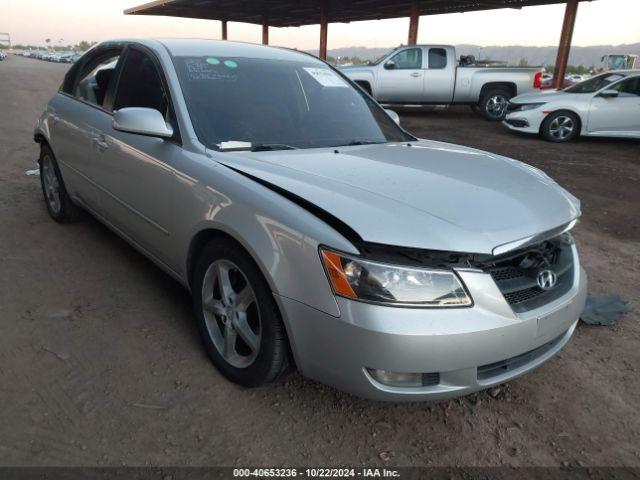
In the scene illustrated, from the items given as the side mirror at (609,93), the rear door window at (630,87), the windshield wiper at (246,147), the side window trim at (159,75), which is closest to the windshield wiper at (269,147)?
the windshield wiper at (246,147)

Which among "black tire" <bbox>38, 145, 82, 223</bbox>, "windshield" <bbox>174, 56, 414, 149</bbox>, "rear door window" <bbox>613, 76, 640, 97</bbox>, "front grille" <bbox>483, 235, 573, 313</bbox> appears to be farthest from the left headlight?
"rear door window" <bbox>613, 76, 640, 97</bbox>

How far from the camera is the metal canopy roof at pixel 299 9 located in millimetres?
18078

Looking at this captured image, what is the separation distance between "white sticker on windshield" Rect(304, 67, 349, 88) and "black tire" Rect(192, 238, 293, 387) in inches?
64.2

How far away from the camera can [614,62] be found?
32188 mm

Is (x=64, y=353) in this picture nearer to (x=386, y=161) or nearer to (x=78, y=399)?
(x=78, y=399)

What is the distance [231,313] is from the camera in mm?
2562

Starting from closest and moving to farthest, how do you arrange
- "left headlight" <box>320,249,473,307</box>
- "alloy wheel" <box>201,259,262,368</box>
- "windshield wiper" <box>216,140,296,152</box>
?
"left headlight" <box>320,249,473,307</box>, "alloy wheel" <box>201,259,262,368</box>, "windshield wiper" <box>216,140,296,152</box>

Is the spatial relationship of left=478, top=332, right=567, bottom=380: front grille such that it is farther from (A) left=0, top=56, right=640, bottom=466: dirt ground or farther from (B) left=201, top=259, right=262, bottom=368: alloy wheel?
(B) left=201, top=259, right=262, bottom=368: alloy wheel

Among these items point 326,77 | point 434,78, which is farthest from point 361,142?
point 434,78

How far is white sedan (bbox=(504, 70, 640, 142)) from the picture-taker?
9.94 meters

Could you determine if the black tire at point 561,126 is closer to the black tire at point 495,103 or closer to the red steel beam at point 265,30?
the black tire at point 495,103

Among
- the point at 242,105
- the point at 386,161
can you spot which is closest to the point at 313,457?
the point at 386,161

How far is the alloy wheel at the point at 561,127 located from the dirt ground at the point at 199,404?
7.47 meters

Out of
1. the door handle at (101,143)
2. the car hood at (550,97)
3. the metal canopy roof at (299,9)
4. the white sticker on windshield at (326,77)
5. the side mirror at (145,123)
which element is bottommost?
the car hood at (550,97)
